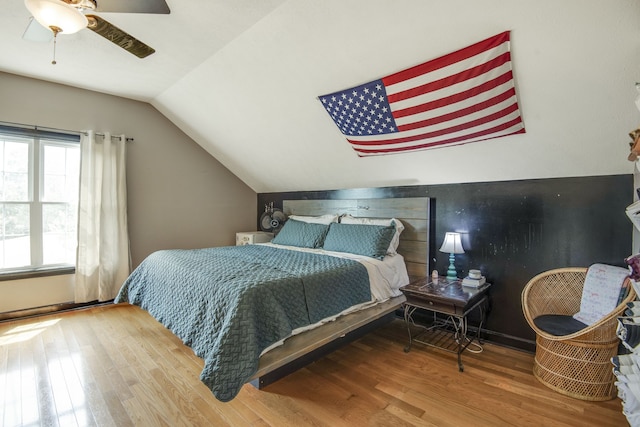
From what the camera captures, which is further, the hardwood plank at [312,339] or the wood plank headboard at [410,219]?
the wood plank headboard at [410,219]

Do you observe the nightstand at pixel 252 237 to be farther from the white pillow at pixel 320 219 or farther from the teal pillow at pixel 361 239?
the teal pillow at pixel 361 239

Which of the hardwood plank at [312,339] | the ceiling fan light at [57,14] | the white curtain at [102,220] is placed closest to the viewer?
the ceiling fan light at [57,14]

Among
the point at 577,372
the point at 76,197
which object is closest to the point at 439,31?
the point at 577,372

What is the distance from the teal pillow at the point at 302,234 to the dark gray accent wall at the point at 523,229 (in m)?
1.19

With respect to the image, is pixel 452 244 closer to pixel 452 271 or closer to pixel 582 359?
pixel 452 271

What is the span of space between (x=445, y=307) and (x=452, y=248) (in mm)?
594

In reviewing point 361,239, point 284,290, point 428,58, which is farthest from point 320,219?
point 428,58

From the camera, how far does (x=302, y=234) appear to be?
364 centimetres

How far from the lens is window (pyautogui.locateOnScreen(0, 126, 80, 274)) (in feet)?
10.3

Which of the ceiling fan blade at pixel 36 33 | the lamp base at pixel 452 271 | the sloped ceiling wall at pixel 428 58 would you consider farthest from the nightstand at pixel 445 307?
the ceiling fan blade at pixel 36 33

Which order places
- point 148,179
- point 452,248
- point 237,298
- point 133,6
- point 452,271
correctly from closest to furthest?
1. point 133,6
2. point 237,298
3. point 452,248
4. point 452,271
5. point 148,179

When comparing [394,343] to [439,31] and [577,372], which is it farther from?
[439,31]

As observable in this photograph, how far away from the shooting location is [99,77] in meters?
3.16

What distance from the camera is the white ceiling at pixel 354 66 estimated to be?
5.38ft
